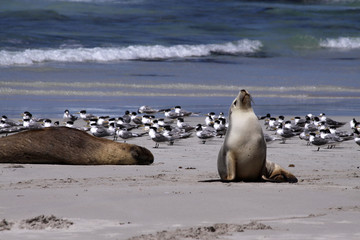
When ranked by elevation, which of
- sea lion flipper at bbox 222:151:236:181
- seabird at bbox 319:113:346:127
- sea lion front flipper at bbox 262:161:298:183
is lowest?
seabird at bbox 319:113:346:127

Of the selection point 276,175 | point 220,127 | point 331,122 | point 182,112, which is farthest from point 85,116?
point 276,175

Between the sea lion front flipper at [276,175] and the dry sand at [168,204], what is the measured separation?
154 millimetres

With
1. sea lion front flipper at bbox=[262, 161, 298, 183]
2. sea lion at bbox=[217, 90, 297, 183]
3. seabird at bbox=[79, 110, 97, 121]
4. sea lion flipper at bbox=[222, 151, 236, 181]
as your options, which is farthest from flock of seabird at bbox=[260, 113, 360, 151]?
sea lion flipper at bbox=[222, 151, 236, 181]

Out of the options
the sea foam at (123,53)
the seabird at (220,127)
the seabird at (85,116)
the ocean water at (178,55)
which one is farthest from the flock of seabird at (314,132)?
the sea foam at (123,53)

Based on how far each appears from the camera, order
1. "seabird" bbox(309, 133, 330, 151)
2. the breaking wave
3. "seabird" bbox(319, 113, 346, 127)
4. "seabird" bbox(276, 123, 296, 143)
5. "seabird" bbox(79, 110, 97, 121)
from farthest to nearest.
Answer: the breaking wave < "seabird" bbox(79, 110, 97, 121) < "seabird" bbox(319, 113, 346, 127) < "seabird" bbox(276, 123, 296, 143) < "seabird" bbox(309, 133, 330, 151)

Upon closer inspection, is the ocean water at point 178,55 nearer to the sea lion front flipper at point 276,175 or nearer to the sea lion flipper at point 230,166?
the sea lion front flipper at point 276,175

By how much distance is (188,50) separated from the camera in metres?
37.4

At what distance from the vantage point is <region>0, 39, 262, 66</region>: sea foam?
31.7 m

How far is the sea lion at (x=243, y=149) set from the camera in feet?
26.5

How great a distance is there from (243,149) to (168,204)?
199 centimetres

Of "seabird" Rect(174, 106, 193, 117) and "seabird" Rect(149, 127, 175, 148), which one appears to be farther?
"seabird" Rect(174, 106, 193, 117)

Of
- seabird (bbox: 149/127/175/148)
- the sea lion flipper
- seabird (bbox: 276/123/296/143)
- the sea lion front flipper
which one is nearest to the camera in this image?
the sea lion flipper

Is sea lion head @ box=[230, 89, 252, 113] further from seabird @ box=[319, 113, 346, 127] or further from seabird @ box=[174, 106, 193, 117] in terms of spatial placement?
seabird @ box=[174, 106, 193, 117]

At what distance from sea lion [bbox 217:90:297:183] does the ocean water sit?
10.4 metres
